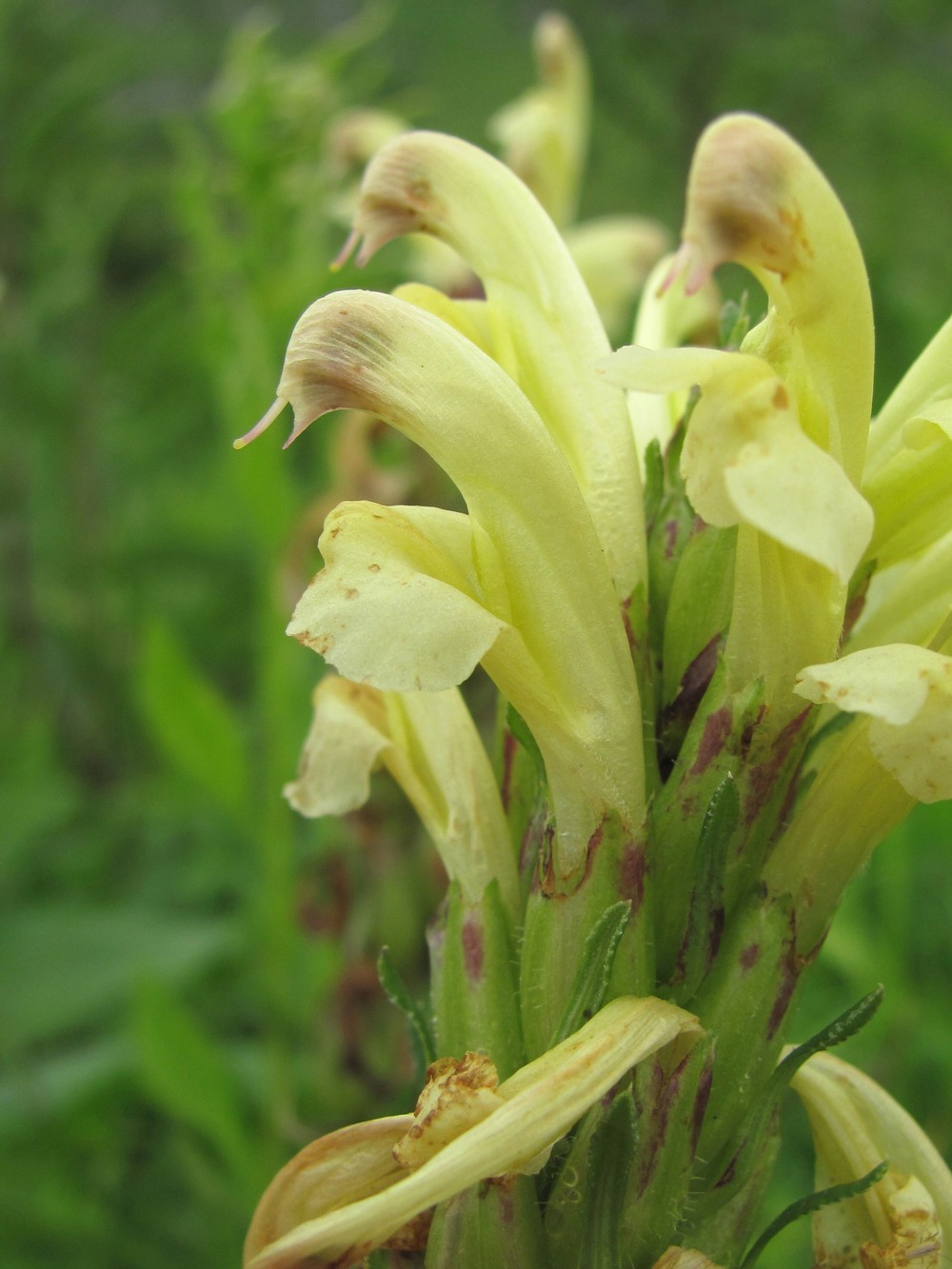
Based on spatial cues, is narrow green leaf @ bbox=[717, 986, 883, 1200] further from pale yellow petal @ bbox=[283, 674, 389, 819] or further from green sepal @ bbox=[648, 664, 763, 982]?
pale yellow petal @ bbox=[283, 674, 389, 819]

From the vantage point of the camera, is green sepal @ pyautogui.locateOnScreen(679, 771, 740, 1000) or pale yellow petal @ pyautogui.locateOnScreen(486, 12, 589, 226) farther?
pale yellow petal @ pyautogui.locateOnScreen(486, 12, 589, 226)

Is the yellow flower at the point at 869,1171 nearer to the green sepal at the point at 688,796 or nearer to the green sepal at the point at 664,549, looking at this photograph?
the green sepal at the point at 688,796

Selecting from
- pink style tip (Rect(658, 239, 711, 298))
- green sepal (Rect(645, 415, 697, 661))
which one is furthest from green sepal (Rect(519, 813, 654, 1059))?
pink style tip (Rect(658, 239, 711, 298))

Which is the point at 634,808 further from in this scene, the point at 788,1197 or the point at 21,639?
the point at 21,639

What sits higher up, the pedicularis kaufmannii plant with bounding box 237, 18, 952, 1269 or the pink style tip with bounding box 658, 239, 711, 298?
the pink style tip with bounding box 658, 239, 711, 298

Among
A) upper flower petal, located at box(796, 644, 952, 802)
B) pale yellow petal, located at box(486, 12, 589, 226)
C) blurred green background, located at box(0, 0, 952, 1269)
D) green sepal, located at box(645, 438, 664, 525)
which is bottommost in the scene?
blurred green background, located at box(0, 0, 952, 1269)

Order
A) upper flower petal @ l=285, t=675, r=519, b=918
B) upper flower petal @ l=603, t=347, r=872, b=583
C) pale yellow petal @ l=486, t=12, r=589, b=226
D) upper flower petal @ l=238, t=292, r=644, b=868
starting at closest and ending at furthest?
upper flower petal @ l=603, t=347, r=872, b=583 < upper flower petal @ l=238, t=292, r=644, b=868 < upper flower petal @ l=285, t=675, r=519, b=918 < pale yellow petal @ l=486, t=12, r=589, b=226

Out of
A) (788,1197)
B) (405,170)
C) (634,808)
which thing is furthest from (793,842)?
(788,1197)

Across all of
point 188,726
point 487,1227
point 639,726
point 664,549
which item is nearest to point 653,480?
point 664,549
